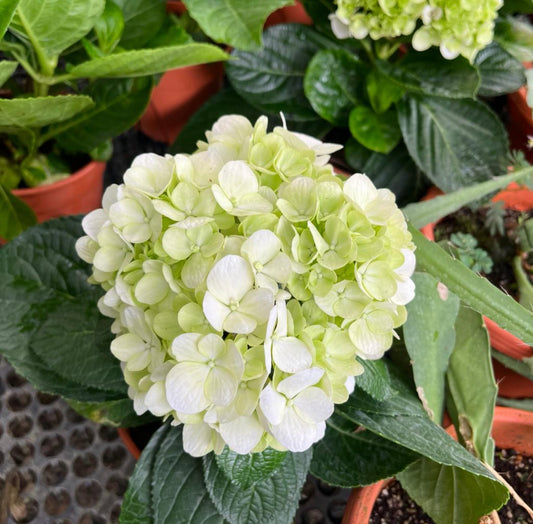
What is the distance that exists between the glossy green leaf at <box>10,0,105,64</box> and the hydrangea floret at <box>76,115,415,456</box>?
0.28 metres

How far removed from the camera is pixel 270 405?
1.52 feet

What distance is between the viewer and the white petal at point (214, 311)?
1.48ft

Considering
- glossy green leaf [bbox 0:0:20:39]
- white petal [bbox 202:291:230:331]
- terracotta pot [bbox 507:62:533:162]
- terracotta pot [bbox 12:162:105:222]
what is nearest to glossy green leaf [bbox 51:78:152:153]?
terracotta pot [bbox 12:162:105:222]

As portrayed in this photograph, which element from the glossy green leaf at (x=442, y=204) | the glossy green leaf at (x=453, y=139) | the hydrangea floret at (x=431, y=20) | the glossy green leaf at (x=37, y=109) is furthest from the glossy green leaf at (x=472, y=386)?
the glossy green leaf at (x=37, y=109)

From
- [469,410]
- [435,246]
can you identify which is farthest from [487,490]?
[435,246]

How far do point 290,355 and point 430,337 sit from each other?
1.05 feet

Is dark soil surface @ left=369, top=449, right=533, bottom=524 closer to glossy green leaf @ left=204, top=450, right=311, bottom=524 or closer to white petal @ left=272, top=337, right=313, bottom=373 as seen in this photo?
glossy green leaf @ left=204, top=450, right=311, bottom=524

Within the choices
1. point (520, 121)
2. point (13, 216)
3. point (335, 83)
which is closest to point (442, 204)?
point (335, 83)

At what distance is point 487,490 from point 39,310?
537 mm

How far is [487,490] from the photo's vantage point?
2.08ft

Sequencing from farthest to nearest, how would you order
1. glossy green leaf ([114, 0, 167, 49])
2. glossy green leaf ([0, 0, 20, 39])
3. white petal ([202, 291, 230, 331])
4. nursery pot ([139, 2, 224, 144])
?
1. nursery pot ([139, 2, 224, 144])
2. glossy green leaf ([114, 0, 167, 49])
3. glossy green leaf ([0, 0, 20, 39])
4. white petal ([202, 291, 230, 331])

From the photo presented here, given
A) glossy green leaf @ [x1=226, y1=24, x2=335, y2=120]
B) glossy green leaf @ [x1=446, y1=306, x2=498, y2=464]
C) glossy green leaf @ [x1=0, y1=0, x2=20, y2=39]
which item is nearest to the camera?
glossy green leaf @ [x1=0, y1=0, x2=20, y2=39]

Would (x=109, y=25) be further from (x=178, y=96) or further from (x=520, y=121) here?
(x=520, y=121)

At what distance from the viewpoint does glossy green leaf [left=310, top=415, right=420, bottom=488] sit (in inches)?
26.5
